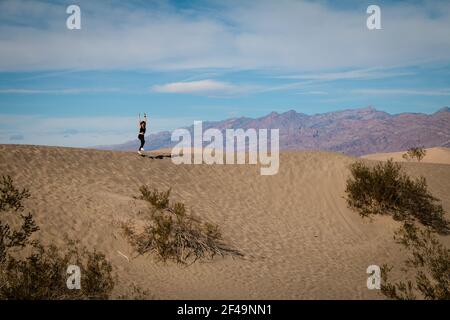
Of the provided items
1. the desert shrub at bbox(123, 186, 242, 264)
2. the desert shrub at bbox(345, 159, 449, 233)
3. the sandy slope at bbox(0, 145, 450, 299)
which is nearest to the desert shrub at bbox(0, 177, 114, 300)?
the sandy slope at bbox(0, 145, 450, 299)

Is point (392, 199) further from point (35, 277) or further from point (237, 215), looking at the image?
point (35, 277)

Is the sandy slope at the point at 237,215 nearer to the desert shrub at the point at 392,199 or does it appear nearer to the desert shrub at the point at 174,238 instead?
the desert shrub at the point at 174,238

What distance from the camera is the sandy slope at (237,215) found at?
12.5 meters

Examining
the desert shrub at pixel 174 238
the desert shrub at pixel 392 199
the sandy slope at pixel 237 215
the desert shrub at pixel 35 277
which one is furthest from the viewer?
the desert shrub at pixel 392 199

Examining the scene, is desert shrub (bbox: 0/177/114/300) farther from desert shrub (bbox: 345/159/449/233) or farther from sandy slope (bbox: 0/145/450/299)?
desert shrub (bbox: 345/159/449/233)

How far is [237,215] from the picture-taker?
18.8m

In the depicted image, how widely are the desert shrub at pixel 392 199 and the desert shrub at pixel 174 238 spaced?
7.87 metres

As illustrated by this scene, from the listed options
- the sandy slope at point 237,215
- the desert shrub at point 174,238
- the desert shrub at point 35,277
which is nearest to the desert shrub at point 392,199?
the sandy slope at point 237,215

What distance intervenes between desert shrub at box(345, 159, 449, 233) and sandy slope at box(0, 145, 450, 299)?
2.10ft

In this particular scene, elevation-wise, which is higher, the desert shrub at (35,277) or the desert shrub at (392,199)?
the desert shrub at (392,199)

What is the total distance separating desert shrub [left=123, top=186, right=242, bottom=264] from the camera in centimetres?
1370

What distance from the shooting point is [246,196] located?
21219mm

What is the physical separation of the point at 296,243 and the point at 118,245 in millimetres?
7232
